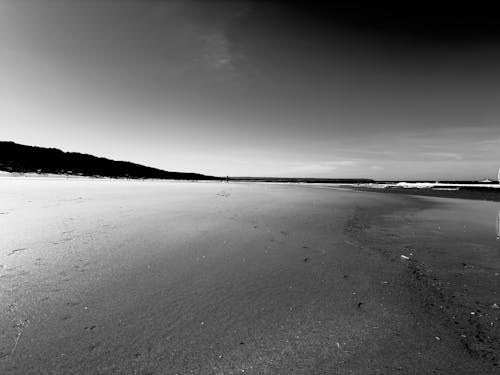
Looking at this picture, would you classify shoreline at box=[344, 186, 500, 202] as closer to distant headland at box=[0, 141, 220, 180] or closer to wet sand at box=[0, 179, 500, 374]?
wet sand at box=[0, 179, 500, 374]

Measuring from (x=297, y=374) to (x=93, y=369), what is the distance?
1564 mm

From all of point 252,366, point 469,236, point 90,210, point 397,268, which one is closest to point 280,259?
point 397,268

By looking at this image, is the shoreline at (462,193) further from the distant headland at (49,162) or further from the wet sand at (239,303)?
the distant headland at (49,162)

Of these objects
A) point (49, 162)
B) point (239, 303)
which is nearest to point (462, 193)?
point (239, 303)

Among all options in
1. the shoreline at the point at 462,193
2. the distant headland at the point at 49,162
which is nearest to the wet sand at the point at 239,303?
the shoreline at the point at 462,193

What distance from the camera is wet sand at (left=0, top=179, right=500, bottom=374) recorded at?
229 centimetres

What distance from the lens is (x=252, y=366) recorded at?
223 cm

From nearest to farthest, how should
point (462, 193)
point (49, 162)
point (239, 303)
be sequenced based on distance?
point (239, 303)
point (462, 193)
point (49, 162)

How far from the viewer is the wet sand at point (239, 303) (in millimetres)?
2285

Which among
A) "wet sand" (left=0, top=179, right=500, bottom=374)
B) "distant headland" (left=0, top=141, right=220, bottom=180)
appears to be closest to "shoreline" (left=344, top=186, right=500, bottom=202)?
"wet sand" (left=0, top=179, right=500, bottom=374)

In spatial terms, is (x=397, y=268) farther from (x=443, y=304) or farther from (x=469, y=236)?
(x=469, y=236)

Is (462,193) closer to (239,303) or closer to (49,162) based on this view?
(239,303)

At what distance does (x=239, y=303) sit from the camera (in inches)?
128

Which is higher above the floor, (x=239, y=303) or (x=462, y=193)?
(x=462, y=193)
